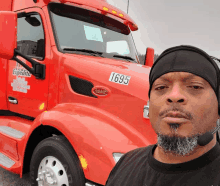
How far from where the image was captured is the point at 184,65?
92cm

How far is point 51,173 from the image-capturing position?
2.49 m

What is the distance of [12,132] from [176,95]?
3.13 metres

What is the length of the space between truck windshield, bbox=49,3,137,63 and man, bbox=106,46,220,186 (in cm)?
226

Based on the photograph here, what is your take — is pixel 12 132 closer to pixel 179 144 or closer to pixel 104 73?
pixel 104 73

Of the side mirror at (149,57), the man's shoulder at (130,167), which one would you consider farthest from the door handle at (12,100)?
the man's shoulder at (130,167)

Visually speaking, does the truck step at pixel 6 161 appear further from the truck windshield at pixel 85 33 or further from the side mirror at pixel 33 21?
the side mirror at pixel 33 21

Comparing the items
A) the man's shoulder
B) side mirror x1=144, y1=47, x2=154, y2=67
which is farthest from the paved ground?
side mirror x1=144, y1=47, x2=154, y2=67

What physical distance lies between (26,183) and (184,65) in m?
3.43

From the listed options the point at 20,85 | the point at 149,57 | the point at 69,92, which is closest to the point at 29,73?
the point at 20,85

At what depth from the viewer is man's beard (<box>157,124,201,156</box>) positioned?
34.4 inches

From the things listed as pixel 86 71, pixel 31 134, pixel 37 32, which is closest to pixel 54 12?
pixel 37 32

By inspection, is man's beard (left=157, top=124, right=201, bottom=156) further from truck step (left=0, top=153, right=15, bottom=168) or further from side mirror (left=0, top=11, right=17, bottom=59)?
truck step (left=0, top=153, right=15, bottom=168)

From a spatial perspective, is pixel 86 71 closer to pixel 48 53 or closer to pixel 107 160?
pixel 48 53

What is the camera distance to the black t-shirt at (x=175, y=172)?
0.86 m
